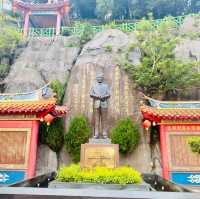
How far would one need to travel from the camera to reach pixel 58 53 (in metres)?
17.2

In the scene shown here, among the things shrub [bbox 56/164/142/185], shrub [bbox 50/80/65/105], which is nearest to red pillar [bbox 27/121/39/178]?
shrub [bbox 50/80/65/105]

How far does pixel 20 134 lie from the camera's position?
35.4 feet

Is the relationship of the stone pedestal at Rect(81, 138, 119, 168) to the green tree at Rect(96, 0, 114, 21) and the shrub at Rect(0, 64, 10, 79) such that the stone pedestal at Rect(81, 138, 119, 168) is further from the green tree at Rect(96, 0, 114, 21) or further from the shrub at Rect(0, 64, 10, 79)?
the green tree at Rect(96, 0, 114, 21)

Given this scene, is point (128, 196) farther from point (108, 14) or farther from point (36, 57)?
point (108, 14)

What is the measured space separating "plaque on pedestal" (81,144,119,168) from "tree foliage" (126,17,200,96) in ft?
19.8

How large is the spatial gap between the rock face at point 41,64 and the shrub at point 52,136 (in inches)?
136

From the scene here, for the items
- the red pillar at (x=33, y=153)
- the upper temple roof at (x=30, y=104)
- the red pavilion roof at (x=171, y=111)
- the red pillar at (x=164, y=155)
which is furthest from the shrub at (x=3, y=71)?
the red pillar at (x=164, y=155)

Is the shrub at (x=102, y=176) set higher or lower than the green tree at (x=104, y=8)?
lower

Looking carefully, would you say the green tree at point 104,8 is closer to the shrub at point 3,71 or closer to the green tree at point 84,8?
the green tree at point 84,8

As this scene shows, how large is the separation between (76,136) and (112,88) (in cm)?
331

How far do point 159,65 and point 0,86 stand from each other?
9389 mm

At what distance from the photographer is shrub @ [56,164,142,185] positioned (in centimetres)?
658

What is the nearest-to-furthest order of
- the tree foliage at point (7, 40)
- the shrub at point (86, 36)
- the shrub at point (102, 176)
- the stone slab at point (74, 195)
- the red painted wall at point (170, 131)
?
the stone slab at point (74, 195), the shrub at point (102, 176), the red painted wall at point (170, 131), the tree foliage at point (7, 40), the shrub at point (86, 36)

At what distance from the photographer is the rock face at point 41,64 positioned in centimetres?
1489
